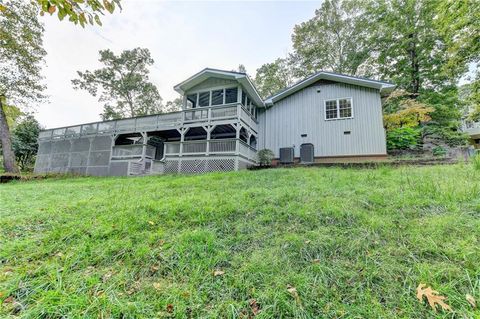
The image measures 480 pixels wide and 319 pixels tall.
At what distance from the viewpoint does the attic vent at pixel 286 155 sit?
41.8 feet

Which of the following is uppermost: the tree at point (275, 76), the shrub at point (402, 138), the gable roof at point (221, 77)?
the tree at point (275, 76)

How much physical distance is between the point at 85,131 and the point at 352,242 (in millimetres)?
18233

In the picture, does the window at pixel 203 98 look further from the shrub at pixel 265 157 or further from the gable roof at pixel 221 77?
the shrub at pixel 265 157

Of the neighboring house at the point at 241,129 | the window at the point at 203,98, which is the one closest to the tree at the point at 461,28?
the neighboring house at the point at 241,129

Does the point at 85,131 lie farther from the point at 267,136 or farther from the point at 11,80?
the point at 267,136

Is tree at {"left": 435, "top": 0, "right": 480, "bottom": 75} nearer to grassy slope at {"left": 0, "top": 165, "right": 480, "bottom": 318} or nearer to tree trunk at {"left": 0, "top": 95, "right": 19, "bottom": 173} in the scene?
grassy slope at {"left": 0, "top": 165, "right": 480, "bottom": 318}

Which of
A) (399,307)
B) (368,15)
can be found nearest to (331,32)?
(368,15)

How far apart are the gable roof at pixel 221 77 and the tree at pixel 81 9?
9466mm

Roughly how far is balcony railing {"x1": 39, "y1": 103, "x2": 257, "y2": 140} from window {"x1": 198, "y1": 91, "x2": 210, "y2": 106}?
157cm

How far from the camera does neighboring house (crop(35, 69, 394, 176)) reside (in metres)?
11.5

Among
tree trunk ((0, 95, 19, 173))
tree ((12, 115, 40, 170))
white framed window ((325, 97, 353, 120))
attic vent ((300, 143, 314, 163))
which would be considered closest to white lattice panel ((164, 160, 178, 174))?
attic vent ((300, 143, 314, 163))

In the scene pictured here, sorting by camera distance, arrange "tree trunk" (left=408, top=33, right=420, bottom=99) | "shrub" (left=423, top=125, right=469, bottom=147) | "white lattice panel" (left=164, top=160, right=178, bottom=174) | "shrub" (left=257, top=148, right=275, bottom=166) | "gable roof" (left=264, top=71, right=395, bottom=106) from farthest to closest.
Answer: "tree trunk" (left=408, top=33, right=420, bottom=99)
"shrub" (left=423, top=125, right=469, bottom=147)
"shrub" (left=257, top=148, right=275, bottom=166)
"white lattice panel" (left=164, top=160, right=178, bottom=174)
"gable roof" (left=264, top=71, right=395, bottom=106)

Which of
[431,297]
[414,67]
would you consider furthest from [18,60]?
[414,67]

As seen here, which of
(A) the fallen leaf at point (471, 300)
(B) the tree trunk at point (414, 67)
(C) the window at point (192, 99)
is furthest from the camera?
(B) the tree trunk at point (414, 67)
